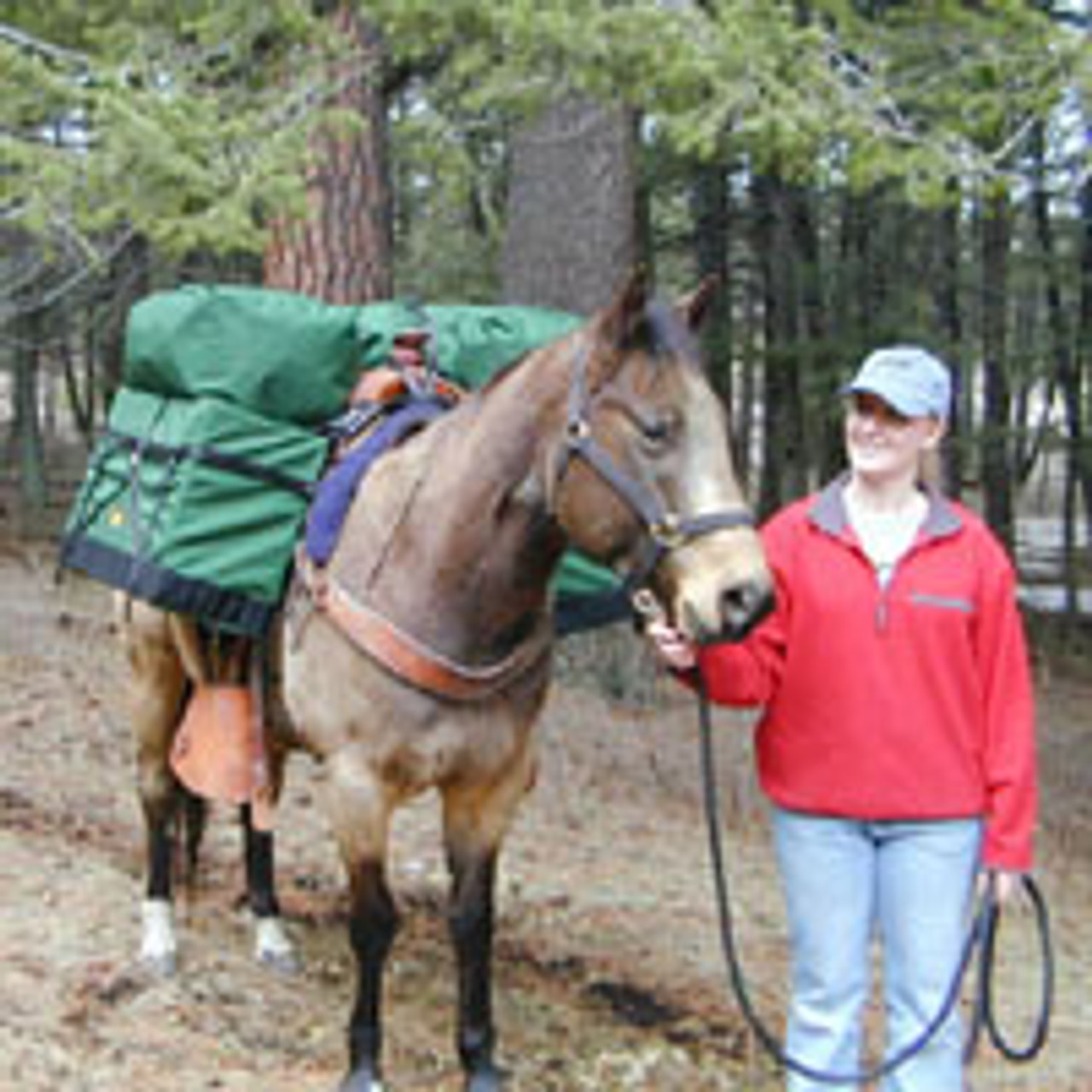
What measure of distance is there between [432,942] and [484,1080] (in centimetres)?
139

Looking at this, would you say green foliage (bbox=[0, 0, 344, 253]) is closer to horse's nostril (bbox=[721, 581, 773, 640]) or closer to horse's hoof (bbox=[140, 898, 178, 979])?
horse's hoof (bbox=[140, 898, 178, 979])

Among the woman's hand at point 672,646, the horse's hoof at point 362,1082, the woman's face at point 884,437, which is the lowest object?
the horse's hoof at point 362,1082

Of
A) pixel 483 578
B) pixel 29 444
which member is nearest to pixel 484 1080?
pixel 483 578

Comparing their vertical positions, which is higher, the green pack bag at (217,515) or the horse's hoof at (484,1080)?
the green pack bag at (217,515)

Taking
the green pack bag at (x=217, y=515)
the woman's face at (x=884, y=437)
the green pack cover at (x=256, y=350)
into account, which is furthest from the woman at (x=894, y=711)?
the green pack cover at (x=256, y=350)

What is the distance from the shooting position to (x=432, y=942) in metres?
5.43

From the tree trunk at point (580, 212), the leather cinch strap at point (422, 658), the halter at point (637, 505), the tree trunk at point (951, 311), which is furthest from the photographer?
the tree trunk at point (951, 311)

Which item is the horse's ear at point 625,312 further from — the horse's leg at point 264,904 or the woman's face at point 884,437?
the horse's leg at point 264,904

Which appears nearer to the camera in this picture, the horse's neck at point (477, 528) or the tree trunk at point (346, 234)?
the horse's neck at point (477, 528)

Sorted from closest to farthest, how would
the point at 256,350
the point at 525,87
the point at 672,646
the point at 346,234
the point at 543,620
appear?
the point at 672,646 < the point at 543,620 < the point at 256,350 < the point at 525,87 < the point at 346,234

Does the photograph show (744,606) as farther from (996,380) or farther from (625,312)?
(996,380)

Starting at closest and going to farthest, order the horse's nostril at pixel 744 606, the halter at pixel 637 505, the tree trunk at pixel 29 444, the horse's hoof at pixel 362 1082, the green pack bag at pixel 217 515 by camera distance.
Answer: the horse's nostril at pixel 744 606 < the halter at pixel 637 505 < the horse's hoof at pixel 362 1082 < the green pack bag at pixel 217 515 < the tree trunk at pixel 29 444

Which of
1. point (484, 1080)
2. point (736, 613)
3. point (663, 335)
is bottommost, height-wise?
point (484, 1080)

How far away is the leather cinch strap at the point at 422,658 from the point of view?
12.1ft
